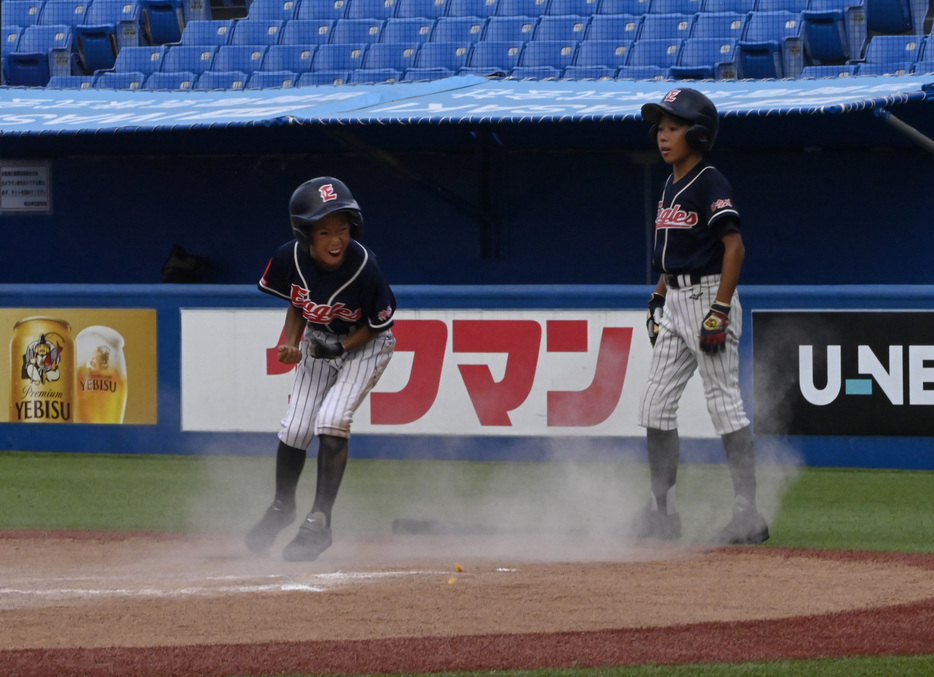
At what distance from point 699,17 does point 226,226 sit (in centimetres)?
532

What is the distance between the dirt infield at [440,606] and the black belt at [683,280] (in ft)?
3.49

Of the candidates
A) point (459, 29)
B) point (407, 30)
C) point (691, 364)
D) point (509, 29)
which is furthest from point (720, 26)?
point (691, 364)

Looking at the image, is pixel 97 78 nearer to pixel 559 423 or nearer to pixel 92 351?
pixel 92 351

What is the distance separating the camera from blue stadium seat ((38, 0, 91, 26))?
1670 centimetres

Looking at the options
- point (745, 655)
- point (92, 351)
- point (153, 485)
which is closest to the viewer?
point (745, 655)

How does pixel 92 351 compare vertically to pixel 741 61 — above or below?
below

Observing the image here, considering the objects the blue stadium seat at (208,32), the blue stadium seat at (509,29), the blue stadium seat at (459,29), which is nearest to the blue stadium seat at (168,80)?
the blue stadium seat at (208,32)

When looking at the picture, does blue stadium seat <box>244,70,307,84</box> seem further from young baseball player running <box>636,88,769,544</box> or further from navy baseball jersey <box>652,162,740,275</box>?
navy baseball jersey <box>652,162,740,275</box>

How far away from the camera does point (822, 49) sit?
13992 mm

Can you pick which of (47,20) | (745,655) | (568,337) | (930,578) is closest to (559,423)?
(568,337)

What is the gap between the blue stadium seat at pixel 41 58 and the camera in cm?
1603

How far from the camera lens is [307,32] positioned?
15508 millimetres

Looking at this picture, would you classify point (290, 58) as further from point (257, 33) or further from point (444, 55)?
point (444, 55)

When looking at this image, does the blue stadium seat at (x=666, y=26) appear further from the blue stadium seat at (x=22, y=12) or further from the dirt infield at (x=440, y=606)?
the dirt infield at (x=440, y=606)
